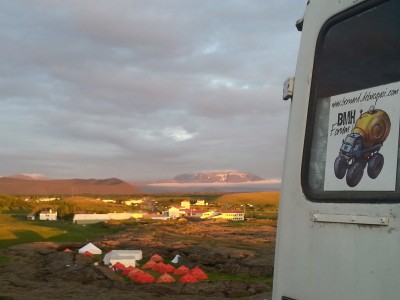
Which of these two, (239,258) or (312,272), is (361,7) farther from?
(239,258)

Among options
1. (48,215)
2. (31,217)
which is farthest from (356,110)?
(31,217)

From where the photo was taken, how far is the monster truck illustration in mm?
1683

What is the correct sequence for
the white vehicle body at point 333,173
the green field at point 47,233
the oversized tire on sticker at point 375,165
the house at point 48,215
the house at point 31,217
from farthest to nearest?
the house at point 48,215 → the house at point 31,217 → the green field at point 47,233 → the oversized tire on sticker at point 375,165 → the white vehicle body at point 333,173

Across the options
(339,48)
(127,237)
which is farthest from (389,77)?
(127,237)

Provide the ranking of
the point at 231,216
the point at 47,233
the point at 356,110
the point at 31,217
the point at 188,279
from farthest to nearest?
the point at 231,216
the point at 31,217
the point at 47,233
the point at 188,279
the point at 356,110

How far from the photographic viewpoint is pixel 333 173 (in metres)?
1.83

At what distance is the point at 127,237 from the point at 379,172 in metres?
68.3

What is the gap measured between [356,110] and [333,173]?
252 mm

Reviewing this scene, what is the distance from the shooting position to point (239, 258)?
50.6 meters

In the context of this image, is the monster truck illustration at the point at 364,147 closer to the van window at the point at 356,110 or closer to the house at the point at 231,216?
the van window at the point at 356,110

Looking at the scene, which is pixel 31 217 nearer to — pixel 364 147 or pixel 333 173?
pixel 333 173

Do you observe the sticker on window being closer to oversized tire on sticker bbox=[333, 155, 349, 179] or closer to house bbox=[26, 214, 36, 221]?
oversized tire on sticker bbox=[333, 155, 349, 179]

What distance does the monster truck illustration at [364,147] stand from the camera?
1683 millimetres

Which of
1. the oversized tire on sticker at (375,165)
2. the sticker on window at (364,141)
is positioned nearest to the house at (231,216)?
the sticker on window at (364,141)
